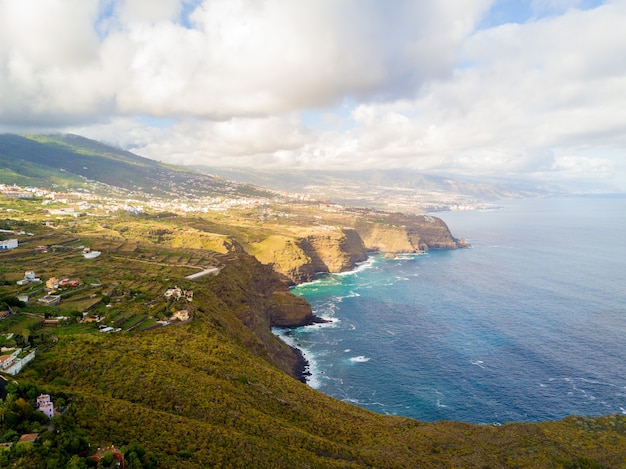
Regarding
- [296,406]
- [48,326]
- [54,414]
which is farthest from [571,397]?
[48,326]

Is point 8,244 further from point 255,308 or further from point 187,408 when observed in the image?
point 187,408

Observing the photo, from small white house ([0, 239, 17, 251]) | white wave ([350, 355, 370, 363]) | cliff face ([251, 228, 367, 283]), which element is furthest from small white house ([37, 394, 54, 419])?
cliff face ([251, 228, 367, 283])

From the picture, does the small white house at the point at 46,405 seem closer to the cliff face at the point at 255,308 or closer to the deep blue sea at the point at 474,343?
the cliff face at the point at 255,308

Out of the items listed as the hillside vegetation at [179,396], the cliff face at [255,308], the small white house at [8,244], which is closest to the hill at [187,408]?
the hillside vegetation at [179,396]

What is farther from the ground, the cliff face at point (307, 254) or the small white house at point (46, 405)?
the small white house at point (46, 405)

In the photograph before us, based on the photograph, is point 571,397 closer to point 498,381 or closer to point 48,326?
point 498,381

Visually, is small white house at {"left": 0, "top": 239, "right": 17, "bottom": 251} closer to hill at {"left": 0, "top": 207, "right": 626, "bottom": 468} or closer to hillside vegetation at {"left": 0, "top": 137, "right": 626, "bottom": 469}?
hillside vegetation at {"left": 0, "top": 137, "right": 626, "bottom": 469}
